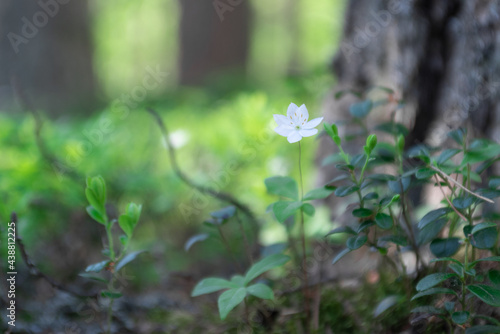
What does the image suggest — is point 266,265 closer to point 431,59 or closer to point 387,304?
point 387,304

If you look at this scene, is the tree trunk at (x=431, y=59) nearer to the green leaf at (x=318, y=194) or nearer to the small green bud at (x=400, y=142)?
the small green bud at (x=400, y=142)

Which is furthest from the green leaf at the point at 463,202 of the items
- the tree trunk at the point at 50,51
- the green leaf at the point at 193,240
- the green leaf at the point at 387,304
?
the tree trunk at the point at 50,51

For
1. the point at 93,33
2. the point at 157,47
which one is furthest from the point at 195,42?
the point at 157,47

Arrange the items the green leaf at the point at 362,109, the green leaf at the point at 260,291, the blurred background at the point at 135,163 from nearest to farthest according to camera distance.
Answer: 1. the green leaf at the point at 260,291
2. the green leaf at the point at 362,109
3. the blurred background at the point at 135,163

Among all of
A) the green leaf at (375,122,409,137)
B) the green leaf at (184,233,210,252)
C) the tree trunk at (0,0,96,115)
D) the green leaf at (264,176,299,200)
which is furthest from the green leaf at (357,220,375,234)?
the tree trunk at (0,0,96,115)

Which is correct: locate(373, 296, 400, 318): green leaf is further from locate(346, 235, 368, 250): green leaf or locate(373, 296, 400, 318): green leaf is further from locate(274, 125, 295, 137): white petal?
locate(274, 125, 295, 137): white petal
